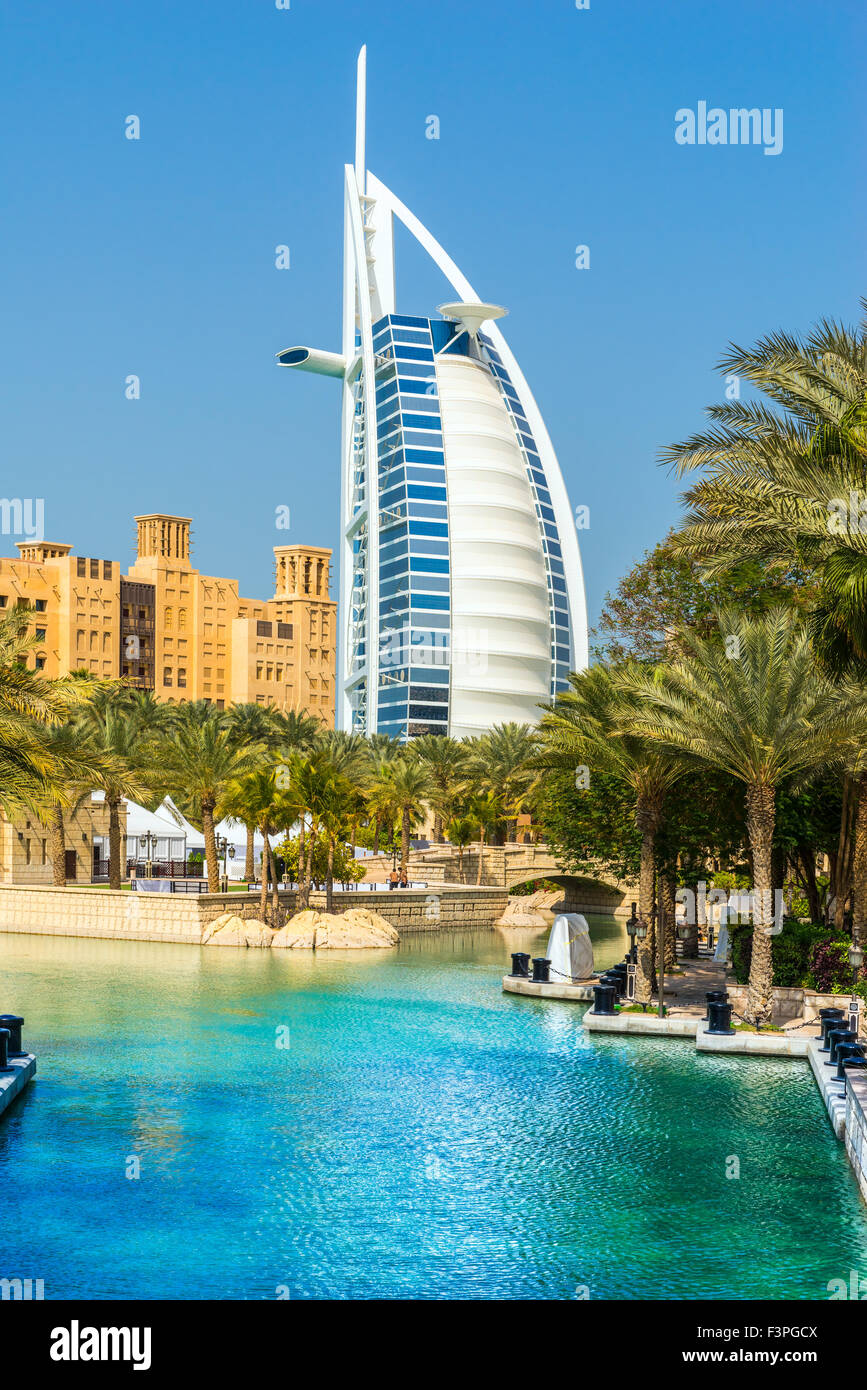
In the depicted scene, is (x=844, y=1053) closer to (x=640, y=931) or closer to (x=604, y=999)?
(x=604, y=999)

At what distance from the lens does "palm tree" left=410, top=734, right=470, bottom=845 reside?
61.2 meters

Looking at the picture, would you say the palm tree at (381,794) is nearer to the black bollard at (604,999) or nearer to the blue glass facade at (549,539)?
the black bollard at (604,999)

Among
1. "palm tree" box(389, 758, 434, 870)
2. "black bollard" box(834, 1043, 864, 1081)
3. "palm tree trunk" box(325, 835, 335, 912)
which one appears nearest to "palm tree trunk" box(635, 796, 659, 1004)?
"black bollard" box(834, 1043, 864, 1081)

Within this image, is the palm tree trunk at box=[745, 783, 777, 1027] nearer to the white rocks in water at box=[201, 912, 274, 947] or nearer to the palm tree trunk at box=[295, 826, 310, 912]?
the white rocks in water at box=[201, 912, 274, 947]

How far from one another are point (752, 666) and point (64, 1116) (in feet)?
38.1

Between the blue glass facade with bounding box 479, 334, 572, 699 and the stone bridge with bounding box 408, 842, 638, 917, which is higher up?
the blue glass facade with bounding box 479, 334, 572, 699

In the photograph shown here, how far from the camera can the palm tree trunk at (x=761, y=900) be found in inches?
867

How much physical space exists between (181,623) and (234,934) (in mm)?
100303

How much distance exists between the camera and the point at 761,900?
21938mm

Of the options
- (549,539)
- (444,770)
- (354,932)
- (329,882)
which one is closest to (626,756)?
(354,932)

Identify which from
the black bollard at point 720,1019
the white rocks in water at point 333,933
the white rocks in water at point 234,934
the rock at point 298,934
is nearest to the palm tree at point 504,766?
the white rocks in water at point 333,933

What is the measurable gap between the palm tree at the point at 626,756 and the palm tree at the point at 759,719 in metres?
1.55

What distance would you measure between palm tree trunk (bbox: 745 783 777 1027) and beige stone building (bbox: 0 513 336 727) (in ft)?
337
